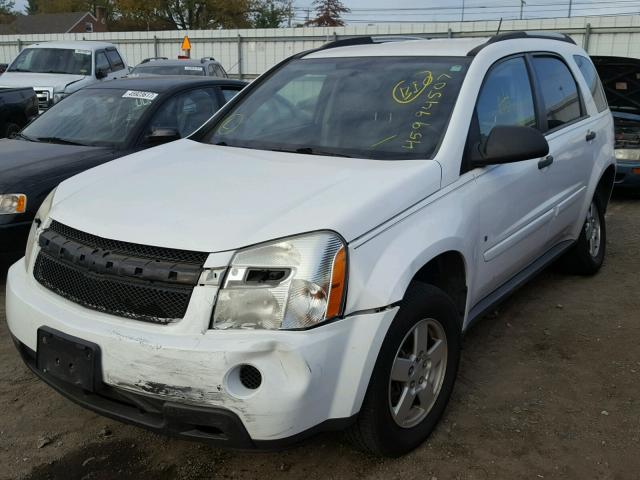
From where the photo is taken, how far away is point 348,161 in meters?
3.07

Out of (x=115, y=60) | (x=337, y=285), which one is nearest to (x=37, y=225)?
(x=337, y=285)

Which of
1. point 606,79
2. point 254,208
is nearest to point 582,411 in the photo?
point 254,208

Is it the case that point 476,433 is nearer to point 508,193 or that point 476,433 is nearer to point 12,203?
point 508,193

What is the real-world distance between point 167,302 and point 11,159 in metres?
3.33

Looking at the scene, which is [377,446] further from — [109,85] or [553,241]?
[109,85]

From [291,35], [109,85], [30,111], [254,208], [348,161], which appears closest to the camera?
[254,208]

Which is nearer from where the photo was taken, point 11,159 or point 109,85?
point 11,159

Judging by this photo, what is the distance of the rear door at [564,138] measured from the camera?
13.2 feet

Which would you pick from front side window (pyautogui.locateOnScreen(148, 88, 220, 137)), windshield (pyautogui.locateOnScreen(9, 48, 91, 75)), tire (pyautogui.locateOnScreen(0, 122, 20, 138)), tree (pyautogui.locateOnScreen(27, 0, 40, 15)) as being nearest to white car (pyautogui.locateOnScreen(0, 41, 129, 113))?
windshield (pyautogui.locateOnScreen(9, 48, 91, 75))

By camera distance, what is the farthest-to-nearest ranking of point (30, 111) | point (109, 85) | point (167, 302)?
point (30, 111), point (109, 85), point (167, 302)

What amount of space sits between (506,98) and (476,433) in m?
1.83

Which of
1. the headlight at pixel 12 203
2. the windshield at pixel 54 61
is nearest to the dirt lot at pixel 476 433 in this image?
the headlight at pixel 12 203

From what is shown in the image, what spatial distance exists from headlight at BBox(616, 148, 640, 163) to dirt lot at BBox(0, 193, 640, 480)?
169 inches

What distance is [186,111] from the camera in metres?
6.00
